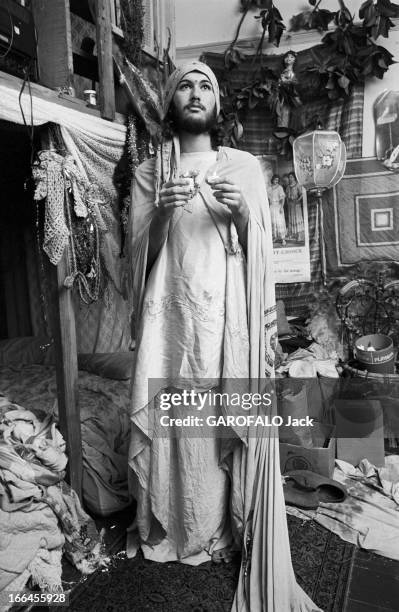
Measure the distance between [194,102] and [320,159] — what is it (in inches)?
82.9

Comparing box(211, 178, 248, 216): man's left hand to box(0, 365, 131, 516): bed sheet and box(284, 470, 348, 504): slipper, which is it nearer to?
box(0, 365, 131, 516): bed sheet

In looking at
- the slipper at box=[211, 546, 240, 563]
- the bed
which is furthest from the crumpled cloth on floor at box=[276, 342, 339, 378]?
the slipper at box=[211, 546, 240, 563]

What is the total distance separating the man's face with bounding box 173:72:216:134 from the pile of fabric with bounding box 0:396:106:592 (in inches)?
73.2

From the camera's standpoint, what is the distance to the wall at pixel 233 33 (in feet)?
13.4

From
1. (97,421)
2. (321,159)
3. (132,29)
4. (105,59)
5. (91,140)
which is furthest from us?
(321,159)

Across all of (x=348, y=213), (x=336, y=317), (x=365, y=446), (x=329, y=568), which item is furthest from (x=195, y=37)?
(x=329, y=568)

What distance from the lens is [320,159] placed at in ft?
12.8

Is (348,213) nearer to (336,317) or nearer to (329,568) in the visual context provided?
(336,317)

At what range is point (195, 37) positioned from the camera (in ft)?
15.1

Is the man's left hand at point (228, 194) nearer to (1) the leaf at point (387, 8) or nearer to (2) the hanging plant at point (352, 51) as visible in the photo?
(2) the hanging plant at point (352, 51)

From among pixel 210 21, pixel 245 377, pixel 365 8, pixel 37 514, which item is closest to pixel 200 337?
pixel 245 377

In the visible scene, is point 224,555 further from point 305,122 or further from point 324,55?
point 324,55

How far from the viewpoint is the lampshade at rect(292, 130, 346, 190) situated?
3.88m

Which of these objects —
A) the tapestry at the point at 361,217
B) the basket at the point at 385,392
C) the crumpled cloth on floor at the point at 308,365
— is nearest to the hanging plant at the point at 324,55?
the tapestry at the point at 361,217
